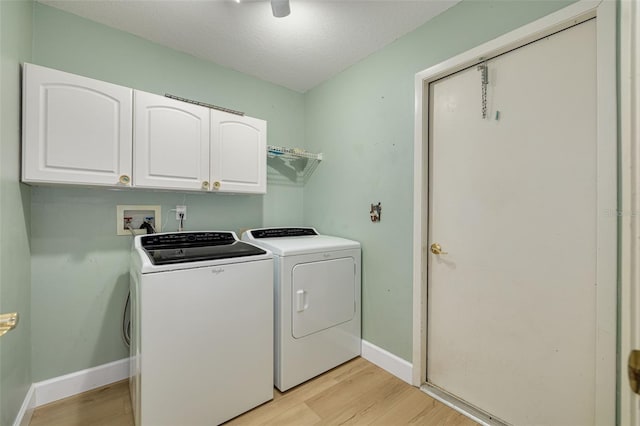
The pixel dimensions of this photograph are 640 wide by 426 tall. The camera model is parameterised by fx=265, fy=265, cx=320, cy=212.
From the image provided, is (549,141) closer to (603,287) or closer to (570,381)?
(603,287)

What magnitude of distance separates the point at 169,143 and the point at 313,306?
144 centimetres

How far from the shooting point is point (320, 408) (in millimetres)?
1599

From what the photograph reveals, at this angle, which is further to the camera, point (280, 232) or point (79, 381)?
point (280, 232)

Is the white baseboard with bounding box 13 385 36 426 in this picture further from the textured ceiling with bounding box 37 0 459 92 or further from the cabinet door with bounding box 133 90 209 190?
the textured ceiling with bounding box 37 0 459 92

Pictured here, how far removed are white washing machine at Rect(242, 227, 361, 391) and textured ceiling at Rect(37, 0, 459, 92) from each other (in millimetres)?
1435

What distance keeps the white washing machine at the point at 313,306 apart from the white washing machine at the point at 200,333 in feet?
0.37

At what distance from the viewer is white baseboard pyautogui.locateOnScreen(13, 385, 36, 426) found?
53.4 inches

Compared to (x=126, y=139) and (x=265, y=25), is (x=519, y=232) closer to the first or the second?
(x=265, y=25)

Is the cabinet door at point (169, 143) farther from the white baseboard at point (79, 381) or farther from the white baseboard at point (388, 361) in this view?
the white baseboard at point (388, 361)

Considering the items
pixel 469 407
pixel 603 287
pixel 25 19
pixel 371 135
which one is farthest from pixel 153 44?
pixel 469 407

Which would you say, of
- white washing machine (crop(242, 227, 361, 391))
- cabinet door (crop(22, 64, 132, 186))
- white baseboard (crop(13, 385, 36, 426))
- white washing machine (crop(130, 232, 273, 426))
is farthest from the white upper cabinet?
white baseboard (crop(13, 385, 36, 426))

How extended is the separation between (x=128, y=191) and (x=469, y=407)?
2599 mm

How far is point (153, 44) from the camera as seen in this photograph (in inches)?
77.2

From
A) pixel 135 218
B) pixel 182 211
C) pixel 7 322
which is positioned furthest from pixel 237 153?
pixel 7 322
